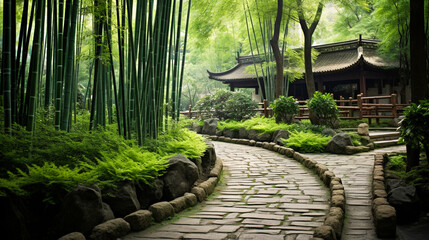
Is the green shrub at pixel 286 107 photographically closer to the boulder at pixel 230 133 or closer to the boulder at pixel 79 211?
the boulder at pixel 230 133

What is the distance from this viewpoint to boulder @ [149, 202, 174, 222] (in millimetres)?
2977

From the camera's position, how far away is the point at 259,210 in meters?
3.32

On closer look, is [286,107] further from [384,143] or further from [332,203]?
[332,203]

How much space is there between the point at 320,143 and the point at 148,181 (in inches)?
180

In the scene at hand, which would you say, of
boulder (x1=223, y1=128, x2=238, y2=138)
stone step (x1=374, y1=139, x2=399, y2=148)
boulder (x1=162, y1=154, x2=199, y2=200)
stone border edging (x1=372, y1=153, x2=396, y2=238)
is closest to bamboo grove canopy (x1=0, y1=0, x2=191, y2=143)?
boulder (x1=162, y1=154, x2=199, y2=200)

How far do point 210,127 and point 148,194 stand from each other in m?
7.33

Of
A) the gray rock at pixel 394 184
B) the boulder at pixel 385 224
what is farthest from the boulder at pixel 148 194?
the gray rock at pixel 394 184

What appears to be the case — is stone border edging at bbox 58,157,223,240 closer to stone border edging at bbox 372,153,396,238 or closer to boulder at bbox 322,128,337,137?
stone border edging at bbox 372,153,396,238

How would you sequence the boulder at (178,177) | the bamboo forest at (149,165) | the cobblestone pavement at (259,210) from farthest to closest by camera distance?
the boulder at (178,177) → the cobblestone pavement at (259,210) → the bamboo forest at (149,165)

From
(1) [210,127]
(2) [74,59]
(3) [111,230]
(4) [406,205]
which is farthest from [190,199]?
(1) [210,127]

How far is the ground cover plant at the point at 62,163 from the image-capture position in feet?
8.22

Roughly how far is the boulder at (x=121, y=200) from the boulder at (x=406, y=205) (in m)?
2.21

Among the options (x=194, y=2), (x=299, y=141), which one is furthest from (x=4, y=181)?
(x=194, y=2)

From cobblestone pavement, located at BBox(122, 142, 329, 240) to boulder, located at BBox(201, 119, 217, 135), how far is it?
5003 millimetres
